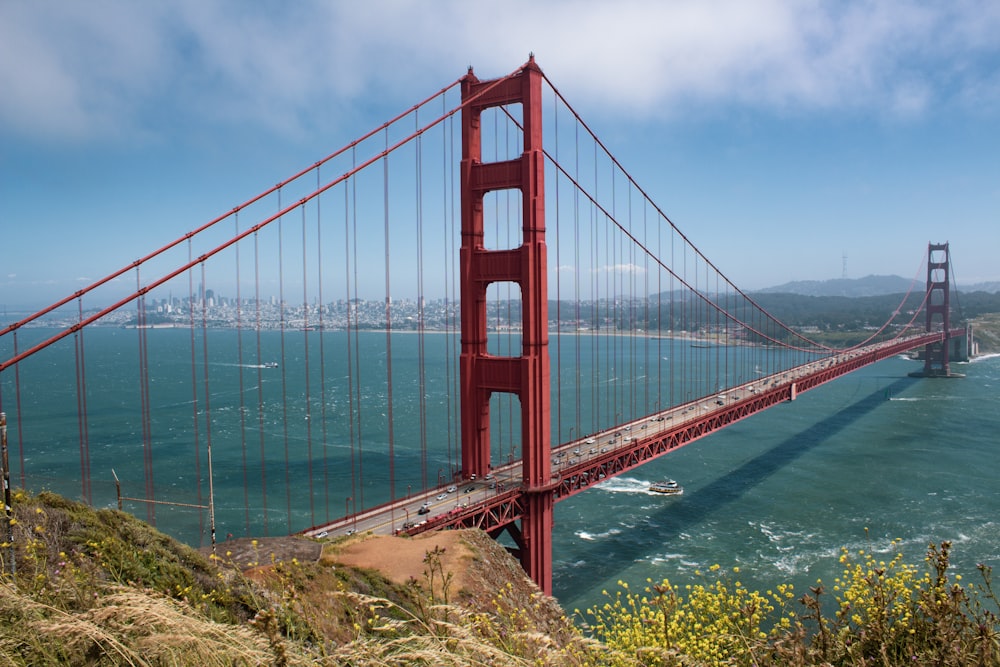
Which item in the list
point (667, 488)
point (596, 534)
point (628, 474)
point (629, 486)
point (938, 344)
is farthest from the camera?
point (938, 344)

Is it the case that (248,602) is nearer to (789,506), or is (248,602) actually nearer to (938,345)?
(789,506)

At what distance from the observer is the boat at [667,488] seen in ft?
103

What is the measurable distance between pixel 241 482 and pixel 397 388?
3380cm

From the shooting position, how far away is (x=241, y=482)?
109 ft

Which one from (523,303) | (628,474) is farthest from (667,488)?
(523,303)

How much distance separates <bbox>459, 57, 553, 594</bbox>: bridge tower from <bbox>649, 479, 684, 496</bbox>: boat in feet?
43.7

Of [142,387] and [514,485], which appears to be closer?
[514,485]

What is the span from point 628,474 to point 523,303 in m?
18.9

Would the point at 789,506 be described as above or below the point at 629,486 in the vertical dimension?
below

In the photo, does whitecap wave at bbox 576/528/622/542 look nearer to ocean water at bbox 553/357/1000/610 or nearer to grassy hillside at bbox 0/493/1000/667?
ocean water at bbox 553/357/1000/610

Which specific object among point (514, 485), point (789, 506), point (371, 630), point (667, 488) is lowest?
point (789, 506)

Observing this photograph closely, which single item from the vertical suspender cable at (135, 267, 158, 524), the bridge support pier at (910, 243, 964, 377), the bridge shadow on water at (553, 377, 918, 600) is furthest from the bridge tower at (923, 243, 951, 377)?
the vertical suspender cable at (135, 267, 158, 524)

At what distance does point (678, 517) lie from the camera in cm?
2830

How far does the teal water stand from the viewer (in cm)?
2456
